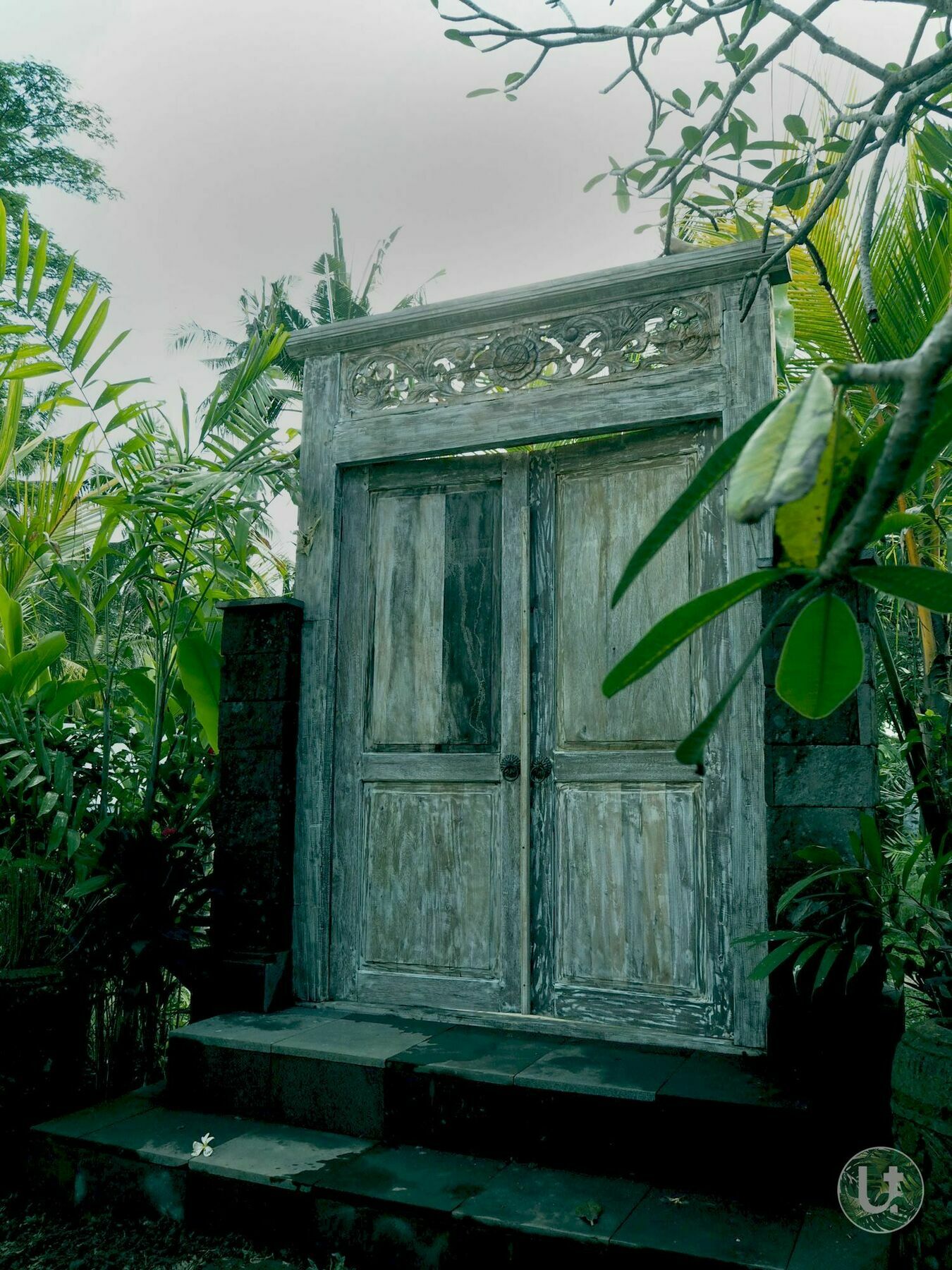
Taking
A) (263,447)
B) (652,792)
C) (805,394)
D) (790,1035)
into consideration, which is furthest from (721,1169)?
(263,447)

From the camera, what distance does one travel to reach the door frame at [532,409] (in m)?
3.14

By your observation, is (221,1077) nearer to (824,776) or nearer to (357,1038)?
(357,1038)

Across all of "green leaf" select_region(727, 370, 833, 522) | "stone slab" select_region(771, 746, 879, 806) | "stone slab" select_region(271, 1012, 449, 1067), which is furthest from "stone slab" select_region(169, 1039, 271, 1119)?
"green leaf" select_region(727, 370, 833, 522)

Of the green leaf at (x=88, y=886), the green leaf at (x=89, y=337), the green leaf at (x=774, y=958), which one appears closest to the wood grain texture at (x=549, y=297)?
the green leaf at (x=89, y=337)

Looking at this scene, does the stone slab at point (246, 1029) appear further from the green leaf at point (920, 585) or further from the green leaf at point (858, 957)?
the green leaf at point (920, 585)

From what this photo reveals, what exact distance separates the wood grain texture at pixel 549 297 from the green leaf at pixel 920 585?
266 centimetres

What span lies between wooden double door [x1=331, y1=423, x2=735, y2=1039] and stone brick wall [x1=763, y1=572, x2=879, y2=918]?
0.32 meters

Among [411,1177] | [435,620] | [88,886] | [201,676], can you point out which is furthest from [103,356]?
[411,1177]

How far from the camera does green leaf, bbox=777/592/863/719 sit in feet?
2.39

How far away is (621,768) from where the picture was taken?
133 inches

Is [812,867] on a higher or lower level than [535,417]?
lower

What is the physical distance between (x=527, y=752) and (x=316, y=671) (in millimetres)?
915

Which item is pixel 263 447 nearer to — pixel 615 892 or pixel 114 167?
pixel 615 892

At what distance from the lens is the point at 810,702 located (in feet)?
2.56
